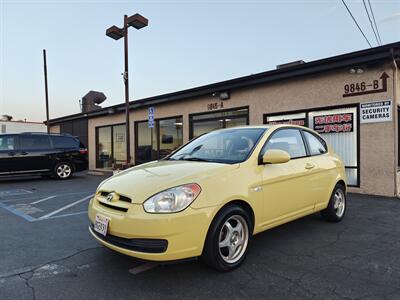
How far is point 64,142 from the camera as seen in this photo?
39.3 ft

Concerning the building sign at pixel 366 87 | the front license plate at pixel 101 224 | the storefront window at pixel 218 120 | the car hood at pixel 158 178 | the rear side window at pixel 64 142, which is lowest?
the front license plate at pixel 101 224

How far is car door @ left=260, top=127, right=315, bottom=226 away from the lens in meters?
3.59

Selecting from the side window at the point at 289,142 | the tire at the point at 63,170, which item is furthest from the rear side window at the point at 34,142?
the side window at the point at 289,142

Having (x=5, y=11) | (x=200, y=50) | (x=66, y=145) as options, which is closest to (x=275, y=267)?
(x=66, y=145)

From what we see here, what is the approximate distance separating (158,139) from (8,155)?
5.70m

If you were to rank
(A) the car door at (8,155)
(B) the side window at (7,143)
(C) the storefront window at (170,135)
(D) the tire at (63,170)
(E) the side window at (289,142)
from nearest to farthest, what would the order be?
(E) the side window at (289,142) < (A) the car door at (8,155) < (B) the side window at (7,143) < (D) the tire at (63,170) < (C) the storefront window at (170,135)

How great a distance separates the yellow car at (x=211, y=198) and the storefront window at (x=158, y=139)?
8.32m

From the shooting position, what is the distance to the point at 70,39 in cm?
1448

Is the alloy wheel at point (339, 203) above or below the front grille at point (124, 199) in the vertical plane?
below

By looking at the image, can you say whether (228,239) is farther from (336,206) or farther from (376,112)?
(376,112)

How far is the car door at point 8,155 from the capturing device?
34.8 feet

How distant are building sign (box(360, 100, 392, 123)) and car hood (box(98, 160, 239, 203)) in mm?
5725

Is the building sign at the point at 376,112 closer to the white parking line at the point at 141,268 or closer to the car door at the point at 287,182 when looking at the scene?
the car door at the point at 287,182

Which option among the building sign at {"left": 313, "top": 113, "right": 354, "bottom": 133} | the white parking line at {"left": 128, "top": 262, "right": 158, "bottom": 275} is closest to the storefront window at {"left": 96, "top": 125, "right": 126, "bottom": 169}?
the building sign at {"left": 313, "top": 113, "right": 354, "bottom": 133}
